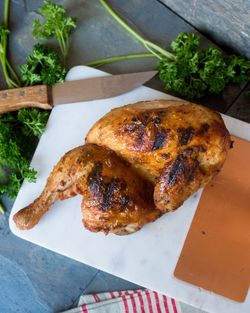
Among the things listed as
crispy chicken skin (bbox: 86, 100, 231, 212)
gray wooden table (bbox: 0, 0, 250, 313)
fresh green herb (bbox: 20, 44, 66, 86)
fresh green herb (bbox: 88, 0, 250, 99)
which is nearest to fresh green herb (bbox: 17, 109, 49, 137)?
fresh green herb (bbox: 20, 44, 66, 86)

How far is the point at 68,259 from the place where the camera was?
188 centimetres

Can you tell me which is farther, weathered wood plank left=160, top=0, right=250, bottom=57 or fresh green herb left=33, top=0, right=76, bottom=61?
fresh green herb left=33, top=0, right=76, bottom=61

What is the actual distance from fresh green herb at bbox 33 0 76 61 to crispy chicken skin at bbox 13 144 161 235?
493mm

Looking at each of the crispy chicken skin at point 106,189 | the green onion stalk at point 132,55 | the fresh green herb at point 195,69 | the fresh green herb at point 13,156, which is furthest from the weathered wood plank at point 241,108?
the fresh green herb at point 13,156

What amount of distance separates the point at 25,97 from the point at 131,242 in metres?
0.60

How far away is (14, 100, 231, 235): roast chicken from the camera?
144 cm

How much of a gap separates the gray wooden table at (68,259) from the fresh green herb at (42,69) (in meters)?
0.11

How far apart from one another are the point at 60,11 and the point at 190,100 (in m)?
0.54

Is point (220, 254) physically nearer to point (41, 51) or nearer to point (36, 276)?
point (36, 276)

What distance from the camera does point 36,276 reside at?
1.89 meters

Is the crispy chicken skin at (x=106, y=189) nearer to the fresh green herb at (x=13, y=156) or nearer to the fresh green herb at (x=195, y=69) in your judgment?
the fresh green herb at (x=13, y=156)

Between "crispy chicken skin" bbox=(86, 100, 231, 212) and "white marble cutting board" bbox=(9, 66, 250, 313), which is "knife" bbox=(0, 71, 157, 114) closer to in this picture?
"white marble cutting board" bbox=(9, 66, 250, 313)

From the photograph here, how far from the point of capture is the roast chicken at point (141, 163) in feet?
4.73

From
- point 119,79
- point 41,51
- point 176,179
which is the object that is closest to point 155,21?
point 119,79
